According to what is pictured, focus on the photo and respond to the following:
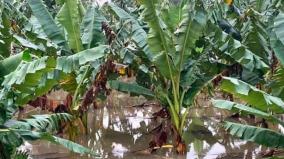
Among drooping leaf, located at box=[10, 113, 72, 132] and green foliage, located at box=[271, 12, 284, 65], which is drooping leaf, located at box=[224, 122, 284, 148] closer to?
green foliage, located at box=[271, 12, 284, 65]

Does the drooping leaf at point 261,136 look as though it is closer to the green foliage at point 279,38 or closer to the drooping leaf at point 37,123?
the green foliage at point 279,38

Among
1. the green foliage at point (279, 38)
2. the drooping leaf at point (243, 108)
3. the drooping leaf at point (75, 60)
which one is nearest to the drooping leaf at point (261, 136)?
the drooping leaf at point (243, 108)

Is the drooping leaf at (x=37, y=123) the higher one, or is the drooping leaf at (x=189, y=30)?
the drooping leaf at (x=189, y=30)

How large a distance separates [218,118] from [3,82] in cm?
628

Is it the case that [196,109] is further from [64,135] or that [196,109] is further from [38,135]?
[38,135]

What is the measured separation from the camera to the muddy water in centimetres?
740

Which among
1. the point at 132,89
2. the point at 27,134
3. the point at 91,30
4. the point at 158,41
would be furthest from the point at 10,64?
the point at 132,89

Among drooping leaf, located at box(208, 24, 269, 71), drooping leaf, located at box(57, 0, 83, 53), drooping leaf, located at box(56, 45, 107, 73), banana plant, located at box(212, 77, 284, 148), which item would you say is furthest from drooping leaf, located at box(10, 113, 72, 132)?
drooping leaf, located at box(208, 24, 269, 71)

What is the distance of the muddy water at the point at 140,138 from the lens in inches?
291

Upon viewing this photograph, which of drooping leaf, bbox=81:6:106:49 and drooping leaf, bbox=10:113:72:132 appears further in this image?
drooping leaf, bbox=81:6:106:49

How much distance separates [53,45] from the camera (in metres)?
8.01

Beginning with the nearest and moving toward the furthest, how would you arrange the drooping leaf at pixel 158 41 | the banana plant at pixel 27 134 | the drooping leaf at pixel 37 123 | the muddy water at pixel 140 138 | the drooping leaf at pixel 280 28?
1. the banana plant at pixel 27 134
2. the drooping leaf at pixel 37 123
3. the drooping leaf at pixel 280 28
4. the drooping leaf at pixel 158 41
5. the muddy water at pixel 140 138

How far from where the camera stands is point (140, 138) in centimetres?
860

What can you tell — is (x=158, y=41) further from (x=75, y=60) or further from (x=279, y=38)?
(x=279, y=38)
